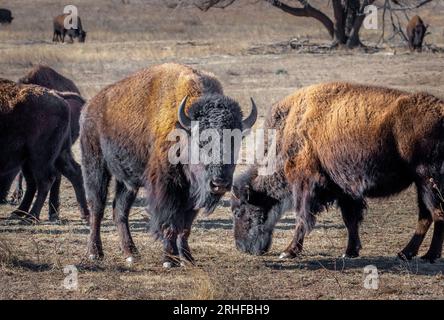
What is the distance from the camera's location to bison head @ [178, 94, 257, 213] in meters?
8.02

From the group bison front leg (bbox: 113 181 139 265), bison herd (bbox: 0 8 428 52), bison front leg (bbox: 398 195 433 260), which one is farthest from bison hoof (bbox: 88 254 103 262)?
bison herd (bbox: 0 8 428 52)

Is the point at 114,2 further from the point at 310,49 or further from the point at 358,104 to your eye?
the point at 358,104

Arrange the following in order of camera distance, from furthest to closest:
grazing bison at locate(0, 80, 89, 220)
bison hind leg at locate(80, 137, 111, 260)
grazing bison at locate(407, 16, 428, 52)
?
1. grazing bison at locate(407, 16, 428, 52)
2. grazing bison at locate(0, 80, 89, 220)
3. bison hind leg at locate(80, 137, 111, 260)

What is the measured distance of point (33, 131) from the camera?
11.1m

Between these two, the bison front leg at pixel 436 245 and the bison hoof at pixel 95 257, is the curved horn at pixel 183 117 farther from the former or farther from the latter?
the bison front leg at pixel 436 245

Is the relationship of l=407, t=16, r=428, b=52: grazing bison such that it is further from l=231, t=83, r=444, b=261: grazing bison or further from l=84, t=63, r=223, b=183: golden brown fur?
l=84, t=63, r=223, b=183: golden brown fur

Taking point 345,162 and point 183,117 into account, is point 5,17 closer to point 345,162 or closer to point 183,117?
point 345,162

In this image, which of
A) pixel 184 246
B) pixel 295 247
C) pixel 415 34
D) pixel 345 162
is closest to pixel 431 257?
pixel 345 162

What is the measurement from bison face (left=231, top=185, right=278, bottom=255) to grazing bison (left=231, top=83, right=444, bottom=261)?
1 centimetres

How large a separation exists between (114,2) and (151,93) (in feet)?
180

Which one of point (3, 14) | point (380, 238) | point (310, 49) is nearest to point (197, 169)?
point (380, 238)

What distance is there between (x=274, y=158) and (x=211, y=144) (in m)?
1.58

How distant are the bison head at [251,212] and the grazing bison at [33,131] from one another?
8.90 feet

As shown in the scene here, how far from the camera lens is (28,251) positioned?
9.48m
